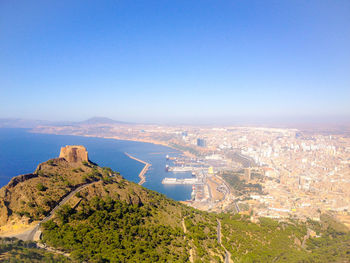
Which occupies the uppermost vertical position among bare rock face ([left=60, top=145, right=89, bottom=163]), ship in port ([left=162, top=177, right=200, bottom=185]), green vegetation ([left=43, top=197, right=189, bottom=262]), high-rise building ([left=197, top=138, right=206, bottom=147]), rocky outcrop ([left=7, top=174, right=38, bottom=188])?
bare rock face ([left=60, top=145, right=89, bottom=163])

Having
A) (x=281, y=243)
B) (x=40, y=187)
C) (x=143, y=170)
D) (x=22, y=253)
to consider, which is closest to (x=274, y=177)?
(x=281, y=243)

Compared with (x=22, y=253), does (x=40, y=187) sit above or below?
above

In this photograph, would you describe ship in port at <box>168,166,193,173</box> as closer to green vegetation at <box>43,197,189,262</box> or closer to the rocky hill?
the rocky hill

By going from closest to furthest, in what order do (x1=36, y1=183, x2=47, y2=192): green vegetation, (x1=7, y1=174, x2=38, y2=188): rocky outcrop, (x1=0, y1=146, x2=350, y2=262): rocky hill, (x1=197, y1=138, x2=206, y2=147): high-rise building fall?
(x1=0, y1=146, x2=350, y2=262): rocky hill → (x1=7, y1=174, x2=38, y2=188): rocky outcrop → (x1=36, y1=183, x2=47, y2=192): green vegetation → (x1=197, y1=138, x2=206, y2=147): high-rise building

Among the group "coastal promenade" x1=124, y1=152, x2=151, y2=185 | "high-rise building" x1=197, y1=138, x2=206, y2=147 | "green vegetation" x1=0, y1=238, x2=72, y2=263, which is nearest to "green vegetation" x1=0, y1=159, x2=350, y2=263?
"green vegetation" x1=0, y1=238, x2=72, y2=263

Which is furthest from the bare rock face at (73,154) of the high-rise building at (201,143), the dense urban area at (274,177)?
the high-rise building at (201,143)

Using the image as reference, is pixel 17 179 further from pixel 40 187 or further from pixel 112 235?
pixel 112 235

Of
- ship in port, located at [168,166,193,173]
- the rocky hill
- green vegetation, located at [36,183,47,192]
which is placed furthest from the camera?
ship in port, located at [168,166,193,173]
